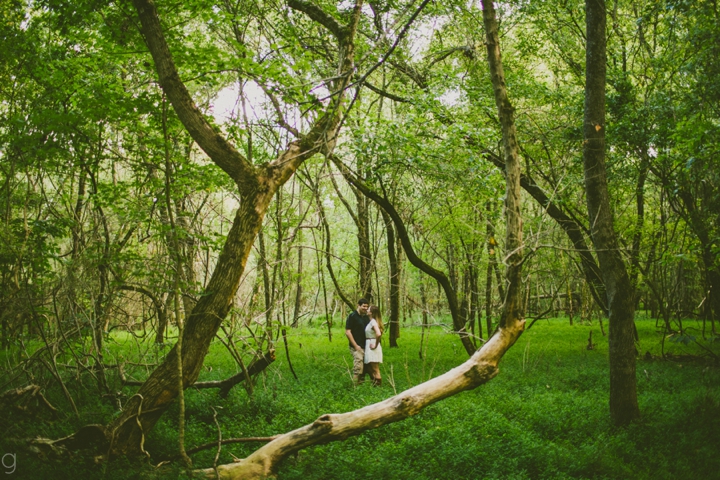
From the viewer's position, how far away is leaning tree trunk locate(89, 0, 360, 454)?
5.41m

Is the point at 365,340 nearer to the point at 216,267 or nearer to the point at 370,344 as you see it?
the point at 370,344

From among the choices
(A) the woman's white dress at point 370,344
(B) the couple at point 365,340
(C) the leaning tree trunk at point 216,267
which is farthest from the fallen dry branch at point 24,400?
(A) the woman's white dress at point 370,344

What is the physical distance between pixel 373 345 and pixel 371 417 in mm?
4625

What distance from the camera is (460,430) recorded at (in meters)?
7.04

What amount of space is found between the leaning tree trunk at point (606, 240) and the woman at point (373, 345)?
14.0ft

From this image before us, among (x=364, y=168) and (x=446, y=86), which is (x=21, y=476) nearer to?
(x=364, y=168)

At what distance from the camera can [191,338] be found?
553 cm

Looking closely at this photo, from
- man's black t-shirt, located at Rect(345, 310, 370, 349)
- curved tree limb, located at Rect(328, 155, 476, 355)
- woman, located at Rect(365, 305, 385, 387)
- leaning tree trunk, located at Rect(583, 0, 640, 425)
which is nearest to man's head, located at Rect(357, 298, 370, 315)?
man's black t-shirt, located at Rect(345, 310, 370, 349)

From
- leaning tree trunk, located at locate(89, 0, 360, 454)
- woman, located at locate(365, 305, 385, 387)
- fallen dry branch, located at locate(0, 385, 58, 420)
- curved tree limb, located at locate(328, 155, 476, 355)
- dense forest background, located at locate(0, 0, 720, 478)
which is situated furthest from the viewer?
curved tree limb, located at locate(328, 155, 476, 355)

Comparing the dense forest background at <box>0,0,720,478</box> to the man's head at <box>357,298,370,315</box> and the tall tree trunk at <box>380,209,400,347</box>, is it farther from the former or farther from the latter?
the man's head at <box>357,298,370,315</box>

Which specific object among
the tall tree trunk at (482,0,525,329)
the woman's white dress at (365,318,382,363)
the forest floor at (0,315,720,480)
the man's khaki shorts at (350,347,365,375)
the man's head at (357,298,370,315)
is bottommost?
the forest floor at (0,315,720,480)

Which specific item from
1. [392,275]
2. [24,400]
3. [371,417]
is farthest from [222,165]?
[392,275]

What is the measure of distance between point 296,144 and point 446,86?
6.31 m

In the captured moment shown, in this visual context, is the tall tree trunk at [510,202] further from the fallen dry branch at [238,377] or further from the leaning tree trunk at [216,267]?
the fallen dry branch at [238,377]
